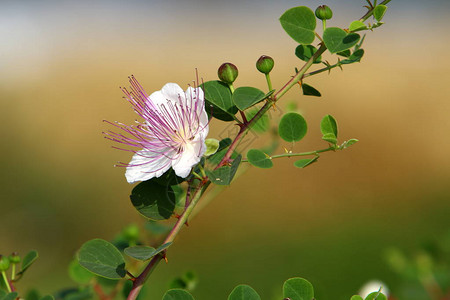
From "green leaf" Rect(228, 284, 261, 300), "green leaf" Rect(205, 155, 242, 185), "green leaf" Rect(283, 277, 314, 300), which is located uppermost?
"green leaf" Rect(205, 155, 242, 185)

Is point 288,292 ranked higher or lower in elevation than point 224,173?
lower

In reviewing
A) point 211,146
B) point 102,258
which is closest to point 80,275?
point 102,258

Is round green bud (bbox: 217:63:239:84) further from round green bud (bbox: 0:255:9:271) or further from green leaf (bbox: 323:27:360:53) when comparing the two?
round green bud (bbox: 0:255:9:271)

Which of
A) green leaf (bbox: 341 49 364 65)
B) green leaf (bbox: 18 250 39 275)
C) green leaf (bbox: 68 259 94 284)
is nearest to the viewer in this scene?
green leaf (bbox: 341 49 364 65)

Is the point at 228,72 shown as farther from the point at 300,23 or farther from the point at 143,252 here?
the point at 143,252

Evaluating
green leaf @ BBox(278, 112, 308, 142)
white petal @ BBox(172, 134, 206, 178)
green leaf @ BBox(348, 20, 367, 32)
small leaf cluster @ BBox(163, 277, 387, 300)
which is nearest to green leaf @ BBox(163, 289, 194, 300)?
small leaf cluster @ BBox(163, 277, 387, 300)

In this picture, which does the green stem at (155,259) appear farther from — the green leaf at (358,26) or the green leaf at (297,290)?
the green leaf at (358,26)

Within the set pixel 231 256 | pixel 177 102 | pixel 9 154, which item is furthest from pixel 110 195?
pixel 177 102
